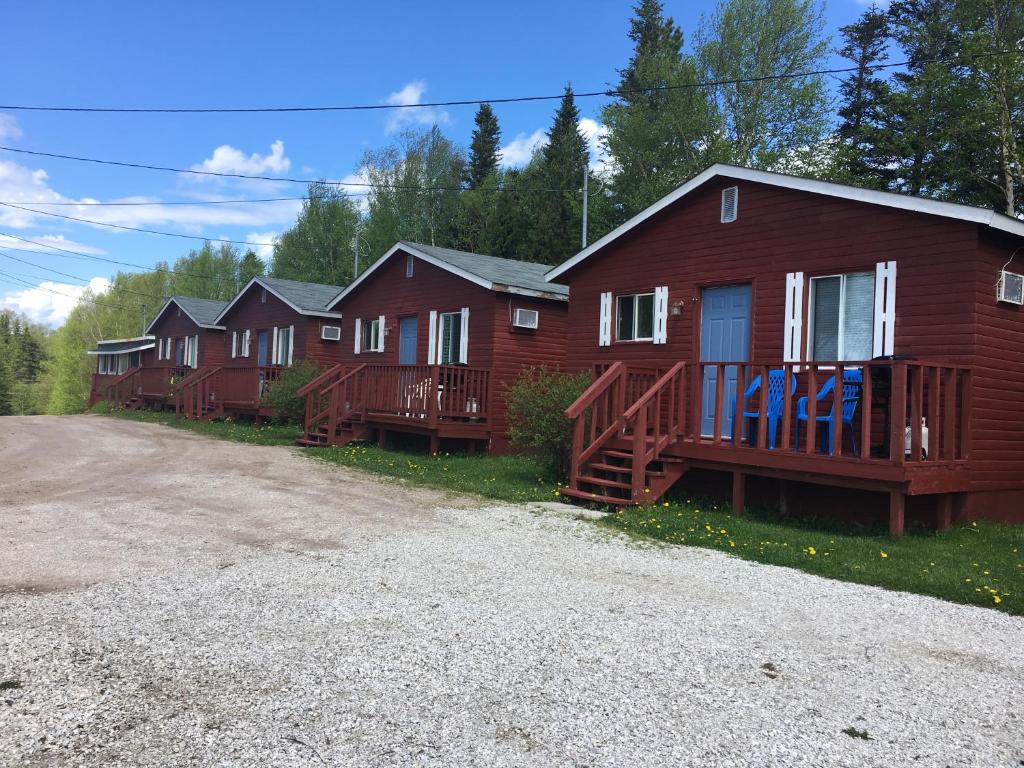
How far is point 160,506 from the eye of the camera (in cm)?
841

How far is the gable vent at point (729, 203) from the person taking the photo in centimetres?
1092

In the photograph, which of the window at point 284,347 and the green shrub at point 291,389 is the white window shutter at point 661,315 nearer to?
the green shrub at point 291,389

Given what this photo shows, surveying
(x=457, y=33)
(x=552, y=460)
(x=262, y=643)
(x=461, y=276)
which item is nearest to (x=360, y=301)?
(x=461, y=276)

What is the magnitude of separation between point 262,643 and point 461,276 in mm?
12219

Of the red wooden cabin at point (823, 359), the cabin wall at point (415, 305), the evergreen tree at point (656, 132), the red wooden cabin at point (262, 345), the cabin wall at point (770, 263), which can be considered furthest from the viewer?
the evergreen tree at point (656, 132)

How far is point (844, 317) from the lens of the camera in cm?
952

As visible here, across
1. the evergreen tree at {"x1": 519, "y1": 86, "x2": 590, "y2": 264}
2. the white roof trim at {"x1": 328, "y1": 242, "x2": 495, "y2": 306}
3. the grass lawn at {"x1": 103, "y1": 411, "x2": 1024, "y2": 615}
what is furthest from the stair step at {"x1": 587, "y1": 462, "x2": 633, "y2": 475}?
the evergreen tree at {"x1": 519, "y1": 86, "x2": 590, "y2": 264}

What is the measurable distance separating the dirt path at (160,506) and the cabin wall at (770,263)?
462 centimetres

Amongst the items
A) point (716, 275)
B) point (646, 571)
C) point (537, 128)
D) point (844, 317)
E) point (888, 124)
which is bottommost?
point (646, 571)

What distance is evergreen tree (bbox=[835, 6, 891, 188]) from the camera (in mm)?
25297

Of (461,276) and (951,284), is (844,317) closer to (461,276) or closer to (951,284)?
(951,284)

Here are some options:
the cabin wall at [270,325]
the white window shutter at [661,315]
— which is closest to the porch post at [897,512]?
the white window shutter at [661,315]

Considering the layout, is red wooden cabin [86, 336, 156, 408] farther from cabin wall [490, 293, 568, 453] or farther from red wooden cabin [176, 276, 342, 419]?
cabin wall [490, 293, 568, 453]

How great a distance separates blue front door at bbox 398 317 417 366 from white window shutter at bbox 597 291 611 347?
6.28 meters
